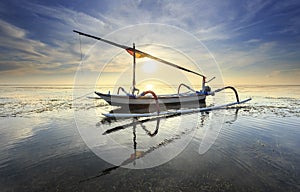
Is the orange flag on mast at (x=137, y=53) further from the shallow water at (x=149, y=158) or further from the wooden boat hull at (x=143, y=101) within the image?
the shallow water at (x=149, y=158)

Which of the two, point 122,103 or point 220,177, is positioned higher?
point 122,103

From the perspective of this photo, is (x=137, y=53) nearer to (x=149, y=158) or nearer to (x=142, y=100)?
(x=142, y=100)

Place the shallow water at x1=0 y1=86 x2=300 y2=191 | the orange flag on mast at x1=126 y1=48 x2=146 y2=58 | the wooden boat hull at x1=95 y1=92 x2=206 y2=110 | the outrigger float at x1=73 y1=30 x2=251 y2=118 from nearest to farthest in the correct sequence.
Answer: the shallow water at x1=0 y1=86 x2=300 y2=191 < the outrigger float at x1=73 y1=30 x2=251 y2=118 < the wooden boat hull at x1=95 y1=92 x2=206 y2=110 < the orange flag on mast at x1=126 y1=48 x2=146 y2=58

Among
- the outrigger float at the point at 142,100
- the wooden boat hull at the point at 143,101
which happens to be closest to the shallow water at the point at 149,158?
the outrigger float at the point at 142,100

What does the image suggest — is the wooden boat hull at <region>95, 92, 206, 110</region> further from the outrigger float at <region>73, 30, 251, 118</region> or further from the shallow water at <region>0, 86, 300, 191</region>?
the shallow water at <region>0, 86, 300, 191</region>

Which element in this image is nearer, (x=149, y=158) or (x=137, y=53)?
(x=149, y=158)

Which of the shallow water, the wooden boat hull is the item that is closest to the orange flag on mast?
the wooden boat hull

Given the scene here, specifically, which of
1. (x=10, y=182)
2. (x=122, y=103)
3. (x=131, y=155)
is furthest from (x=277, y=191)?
(x=122, y=103)

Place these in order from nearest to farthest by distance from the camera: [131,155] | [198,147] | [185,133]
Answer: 1. [131,155]
2. [198,147]
3. [185,133]

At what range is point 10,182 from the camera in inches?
211

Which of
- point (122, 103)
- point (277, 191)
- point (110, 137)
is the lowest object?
point (277, 191)

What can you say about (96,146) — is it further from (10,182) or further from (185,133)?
(185,133)

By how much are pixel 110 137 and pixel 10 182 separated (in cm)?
523

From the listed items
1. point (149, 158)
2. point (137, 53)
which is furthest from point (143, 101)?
point (149, 158)
